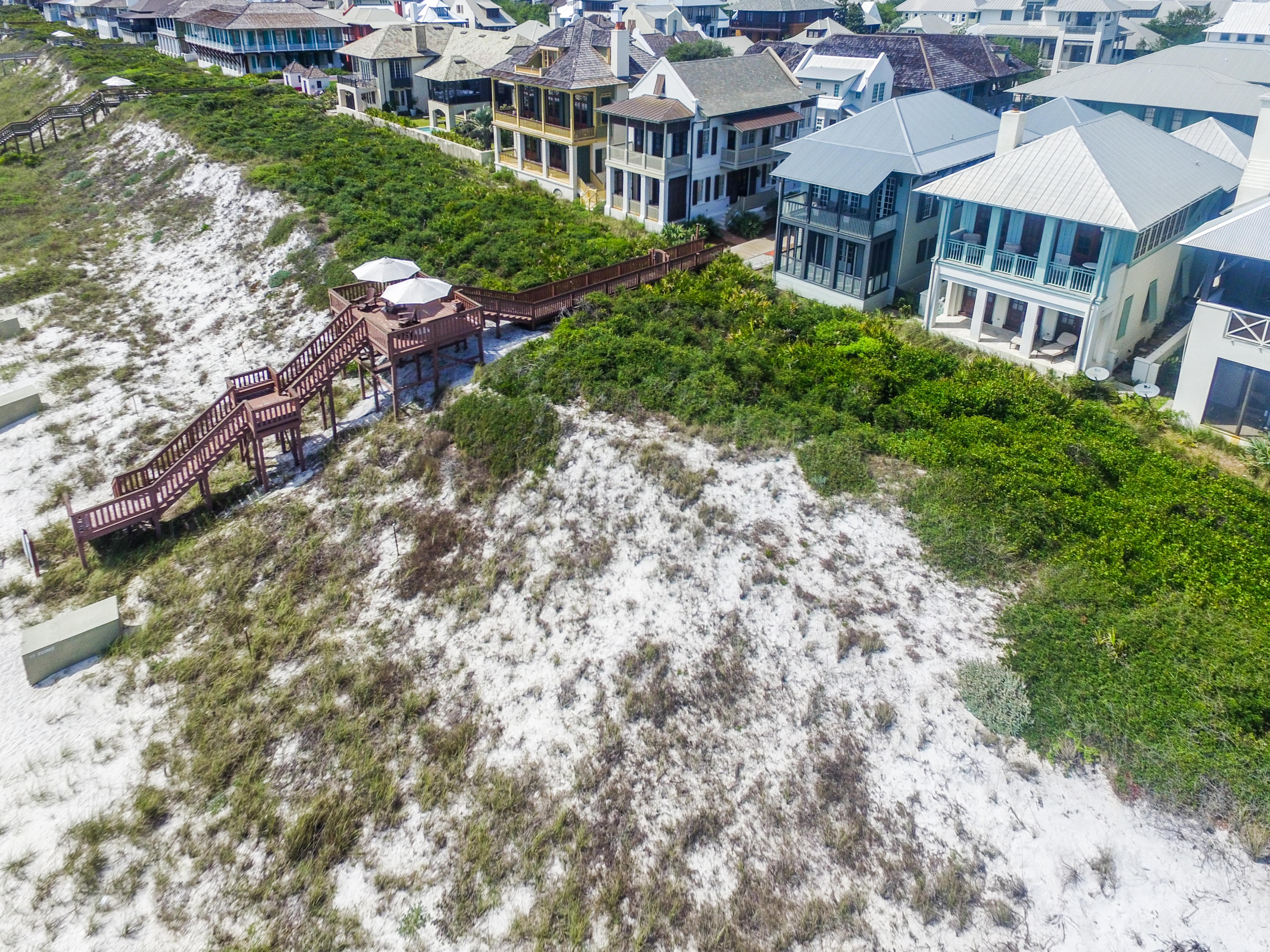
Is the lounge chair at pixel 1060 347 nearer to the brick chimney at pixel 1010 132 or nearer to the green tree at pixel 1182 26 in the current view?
the brick chimney at pixel 1010 132

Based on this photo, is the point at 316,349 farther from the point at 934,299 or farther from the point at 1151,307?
the point at 1151,307

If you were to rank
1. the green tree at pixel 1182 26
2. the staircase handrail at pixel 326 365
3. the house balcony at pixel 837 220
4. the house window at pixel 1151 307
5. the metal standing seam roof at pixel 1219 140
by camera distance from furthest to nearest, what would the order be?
the green tree at pixel 1182 26, the metal standing seam roof at pixel 1219 140, the house balcony at pixel 837 220, the house window at pixel 1151 307, the staircase handrail at pixel 326 365

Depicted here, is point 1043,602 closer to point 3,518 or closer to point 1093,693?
point 1093,693

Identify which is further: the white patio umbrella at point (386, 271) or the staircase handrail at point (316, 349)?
the white patio umbrella at point (386, 271)

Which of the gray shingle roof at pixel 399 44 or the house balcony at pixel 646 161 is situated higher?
the gray shingle roof at pixel 399 44

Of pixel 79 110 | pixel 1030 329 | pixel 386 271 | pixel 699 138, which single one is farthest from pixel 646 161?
pixel 79 110

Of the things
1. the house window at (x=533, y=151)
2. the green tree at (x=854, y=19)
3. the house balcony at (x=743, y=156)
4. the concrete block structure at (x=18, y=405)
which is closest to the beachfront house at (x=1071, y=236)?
the house balcony at (x=743, y=156)
